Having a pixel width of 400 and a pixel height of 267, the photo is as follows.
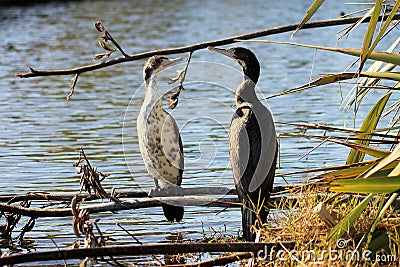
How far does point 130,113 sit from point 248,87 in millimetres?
7203

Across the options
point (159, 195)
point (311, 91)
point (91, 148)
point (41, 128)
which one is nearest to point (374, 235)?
point (159, 195)

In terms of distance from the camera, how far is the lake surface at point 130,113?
7.41m

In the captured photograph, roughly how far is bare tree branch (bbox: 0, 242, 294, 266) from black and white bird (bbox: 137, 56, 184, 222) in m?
2.00

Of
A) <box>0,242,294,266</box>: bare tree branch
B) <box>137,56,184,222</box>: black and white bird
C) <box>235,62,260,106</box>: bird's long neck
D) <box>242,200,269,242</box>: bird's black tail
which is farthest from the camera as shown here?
<box>137,56,184,222</box>: black and white bird

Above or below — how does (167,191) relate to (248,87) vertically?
below

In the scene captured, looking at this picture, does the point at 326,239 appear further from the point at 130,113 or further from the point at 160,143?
the point at 130,113

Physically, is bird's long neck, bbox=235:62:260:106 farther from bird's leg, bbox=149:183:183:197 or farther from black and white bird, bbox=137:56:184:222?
bird's leg, bbox=149:183:183:197

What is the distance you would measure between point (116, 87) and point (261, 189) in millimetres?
10521

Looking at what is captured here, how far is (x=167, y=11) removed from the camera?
3412 centimetres

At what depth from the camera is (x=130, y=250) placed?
14.8 ft

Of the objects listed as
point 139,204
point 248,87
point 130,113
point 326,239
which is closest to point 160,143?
point 139,204

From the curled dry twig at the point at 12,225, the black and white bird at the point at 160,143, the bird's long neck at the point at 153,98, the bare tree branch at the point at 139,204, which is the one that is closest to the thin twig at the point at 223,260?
the bare tree branch at the point at 139,204

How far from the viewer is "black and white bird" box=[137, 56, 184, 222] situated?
6797mm

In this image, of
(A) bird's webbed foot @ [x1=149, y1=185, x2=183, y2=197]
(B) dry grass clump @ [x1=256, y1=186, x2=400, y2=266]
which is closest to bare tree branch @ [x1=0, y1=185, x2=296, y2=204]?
(A) bird's webbed foot @ [x1=149, y1=185, x2=183, y2=197]
